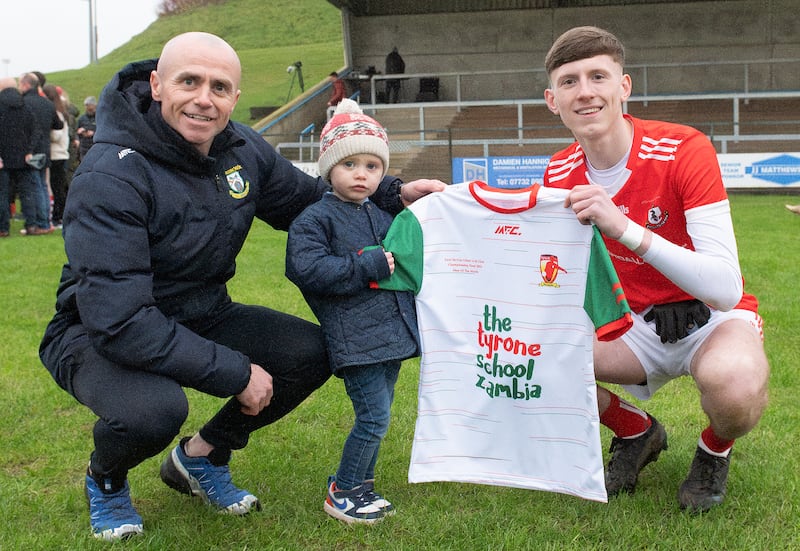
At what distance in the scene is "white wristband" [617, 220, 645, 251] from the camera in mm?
2861

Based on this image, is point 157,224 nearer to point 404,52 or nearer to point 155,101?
point 155,101

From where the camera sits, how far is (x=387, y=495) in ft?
11.4

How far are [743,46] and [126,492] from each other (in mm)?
26241

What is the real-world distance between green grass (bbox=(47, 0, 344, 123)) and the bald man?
3108 centimetres

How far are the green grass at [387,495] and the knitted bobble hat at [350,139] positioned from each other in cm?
129

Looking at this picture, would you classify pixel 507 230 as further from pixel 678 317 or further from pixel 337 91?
pixel 337 91

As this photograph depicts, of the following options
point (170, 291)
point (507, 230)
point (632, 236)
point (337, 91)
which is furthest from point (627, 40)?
point (170, 291)

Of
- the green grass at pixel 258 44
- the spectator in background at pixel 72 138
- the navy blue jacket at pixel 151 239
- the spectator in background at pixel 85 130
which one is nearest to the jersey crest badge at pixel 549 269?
the navy blue jacket at pixel 151 239

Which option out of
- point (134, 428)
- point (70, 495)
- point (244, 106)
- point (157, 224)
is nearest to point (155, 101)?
point (157, 224)

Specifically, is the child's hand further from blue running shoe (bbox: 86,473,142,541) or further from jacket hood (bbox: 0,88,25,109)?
jacket hood (bbox: 0,88,25,109)

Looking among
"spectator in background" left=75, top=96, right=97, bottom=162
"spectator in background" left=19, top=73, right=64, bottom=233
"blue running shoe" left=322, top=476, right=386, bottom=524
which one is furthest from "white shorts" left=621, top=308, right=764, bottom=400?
"spectator in background" left=75, top=96, right=97, bottom=162

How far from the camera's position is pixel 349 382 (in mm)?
3152

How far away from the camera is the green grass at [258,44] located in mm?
39062

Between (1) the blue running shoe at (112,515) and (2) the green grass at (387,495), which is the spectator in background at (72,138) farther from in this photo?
(1) the blue running shoe at (112,515)
